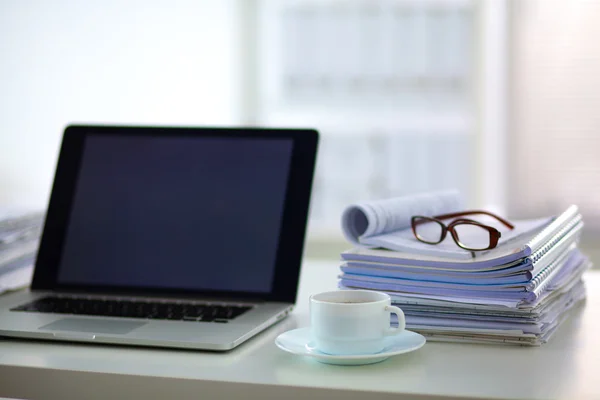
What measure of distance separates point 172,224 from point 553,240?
52 cm

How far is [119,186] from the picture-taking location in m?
1.16

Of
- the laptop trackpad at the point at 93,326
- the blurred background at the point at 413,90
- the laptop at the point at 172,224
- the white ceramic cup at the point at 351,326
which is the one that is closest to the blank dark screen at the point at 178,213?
the laptop at the point at 172,224

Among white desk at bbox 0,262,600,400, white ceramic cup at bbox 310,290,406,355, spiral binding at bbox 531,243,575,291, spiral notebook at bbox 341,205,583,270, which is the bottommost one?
white desk at bbox 0,262,600,400

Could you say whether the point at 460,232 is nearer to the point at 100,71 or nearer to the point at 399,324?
the point at 399,324


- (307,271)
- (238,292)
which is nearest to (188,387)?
(238,292)

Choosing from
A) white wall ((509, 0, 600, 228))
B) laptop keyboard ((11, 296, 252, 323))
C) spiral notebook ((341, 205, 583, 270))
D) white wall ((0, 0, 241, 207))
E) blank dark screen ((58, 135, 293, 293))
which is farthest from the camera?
white wall ((509, 0, 600, 228))

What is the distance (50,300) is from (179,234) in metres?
0.20

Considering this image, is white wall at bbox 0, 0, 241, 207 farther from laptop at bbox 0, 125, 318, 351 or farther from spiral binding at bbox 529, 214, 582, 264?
spiral binding at bbox 529, 214, 582, 264

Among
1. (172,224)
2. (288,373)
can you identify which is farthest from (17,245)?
(288,373)

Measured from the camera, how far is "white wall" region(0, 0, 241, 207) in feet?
5.31

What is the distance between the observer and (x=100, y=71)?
2.11 m

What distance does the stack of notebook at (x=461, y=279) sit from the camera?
84cm

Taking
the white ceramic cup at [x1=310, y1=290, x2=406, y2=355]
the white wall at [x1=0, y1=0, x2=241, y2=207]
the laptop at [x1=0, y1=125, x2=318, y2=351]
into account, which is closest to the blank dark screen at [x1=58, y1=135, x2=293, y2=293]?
the laptop at [x1=0, y1=125, x2=318, y2=351]

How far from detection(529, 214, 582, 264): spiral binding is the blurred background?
181cm
